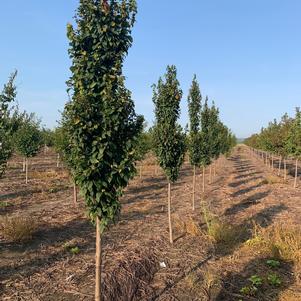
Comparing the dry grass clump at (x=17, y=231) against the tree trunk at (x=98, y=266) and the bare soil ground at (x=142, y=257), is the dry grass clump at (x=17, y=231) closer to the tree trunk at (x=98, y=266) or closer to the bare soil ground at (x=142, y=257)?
the bare soil ground at (x=142, y=257)

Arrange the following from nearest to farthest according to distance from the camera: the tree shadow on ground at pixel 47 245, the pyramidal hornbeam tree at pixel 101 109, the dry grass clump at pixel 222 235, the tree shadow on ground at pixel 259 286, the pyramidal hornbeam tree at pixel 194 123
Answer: the pyramidal hornbeam tree at pixel 101 109 < the tree shadow on ground at pixel 259 286 < the tree shadow on ground at pixel 47 245 < the dry grass clump at pixel 222 235 < the pyramidal hornbeam tree at pixel 194 123

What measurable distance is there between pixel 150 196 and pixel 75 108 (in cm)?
1597

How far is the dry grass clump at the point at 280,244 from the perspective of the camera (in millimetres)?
10164

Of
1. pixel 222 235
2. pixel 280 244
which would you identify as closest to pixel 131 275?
pixel 222 235

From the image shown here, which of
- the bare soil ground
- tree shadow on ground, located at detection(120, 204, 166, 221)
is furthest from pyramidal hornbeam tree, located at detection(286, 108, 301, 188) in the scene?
tree shadow on ground, located at detection(120, 204, 166, 221)

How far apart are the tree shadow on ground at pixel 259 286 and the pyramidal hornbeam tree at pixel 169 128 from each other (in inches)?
116

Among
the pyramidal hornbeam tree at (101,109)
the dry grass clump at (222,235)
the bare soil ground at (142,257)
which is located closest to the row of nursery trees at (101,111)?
the pyramidal hornbeam tree at (101,109)

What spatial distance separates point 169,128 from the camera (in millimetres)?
11742

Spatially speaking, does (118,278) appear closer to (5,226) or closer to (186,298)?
(186,298)

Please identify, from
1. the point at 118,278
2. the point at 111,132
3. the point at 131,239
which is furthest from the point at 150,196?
the point at 111,132

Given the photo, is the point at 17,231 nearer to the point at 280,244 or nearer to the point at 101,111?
the point at 101,111

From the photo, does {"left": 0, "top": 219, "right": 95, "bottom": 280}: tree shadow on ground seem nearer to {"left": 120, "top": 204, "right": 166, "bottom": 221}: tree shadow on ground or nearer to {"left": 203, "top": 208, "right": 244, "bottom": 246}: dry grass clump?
{"left": 120, "top": 204, "right": 166, "bottom": 221}: tree shadow on ground

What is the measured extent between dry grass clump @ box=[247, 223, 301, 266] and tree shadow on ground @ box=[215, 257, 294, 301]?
0.85 ft

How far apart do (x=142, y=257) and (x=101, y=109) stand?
5140mm
